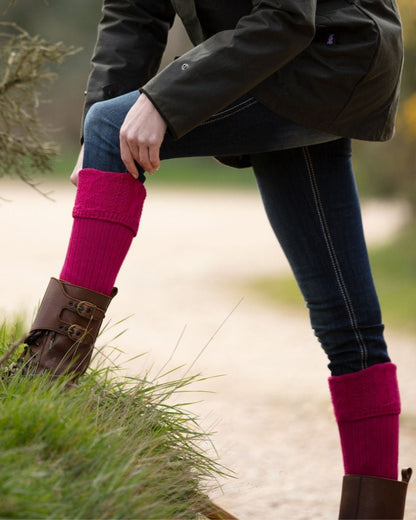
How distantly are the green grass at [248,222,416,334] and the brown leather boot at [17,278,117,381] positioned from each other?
4.82 meters

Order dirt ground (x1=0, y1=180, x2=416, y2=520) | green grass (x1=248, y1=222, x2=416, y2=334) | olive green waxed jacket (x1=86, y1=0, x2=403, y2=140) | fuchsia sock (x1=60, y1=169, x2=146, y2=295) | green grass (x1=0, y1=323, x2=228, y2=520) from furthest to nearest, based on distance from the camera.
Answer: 1. green grass (x1=248, y1=222, x2=416, y2=334)
2. dirt ground (x1=0, y1=180, x2=416, y2=520)
3. fuchsia sock (x1=60, y1=169, x2=146, y2=295)
4. olive green waxed jacket (x1=86, y1=0, x2=403, y2=140)
5. green grass (x1=0, y1=323, x2=228, y2=520)

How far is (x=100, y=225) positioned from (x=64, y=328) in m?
0.24

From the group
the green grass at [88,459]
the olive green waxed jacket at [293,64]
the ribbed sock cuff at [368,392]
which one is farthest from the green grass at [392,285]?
the olive green waxed jacket at [293,64]

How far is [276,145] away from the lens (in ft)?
7.31

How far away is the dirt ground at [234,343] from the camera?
3.32 meters

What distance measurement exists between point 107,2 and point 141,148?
67 cm

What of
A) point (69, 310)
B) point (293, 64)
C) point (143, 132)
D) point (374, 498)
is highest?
point (293, 64)

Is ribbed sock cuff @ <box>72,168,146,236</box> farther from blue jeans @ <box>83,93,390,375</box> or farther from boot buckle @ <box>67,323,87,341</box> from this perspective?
blue jeans @ <box>83,93,390,375</box>

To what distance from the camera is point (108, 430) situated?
7.15 ft

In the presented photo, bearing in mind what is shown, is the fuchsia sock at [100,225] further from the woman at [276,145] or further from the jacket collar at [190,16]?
the jacket collar at [190,16]

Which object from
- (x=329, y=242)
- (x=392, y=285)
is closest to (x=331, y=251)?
(x=329, y=242)

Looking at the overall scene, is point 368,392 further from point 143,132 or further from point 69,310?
point 143,132

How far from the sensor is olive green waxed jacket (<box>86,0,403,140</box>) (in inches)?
→ 79.1

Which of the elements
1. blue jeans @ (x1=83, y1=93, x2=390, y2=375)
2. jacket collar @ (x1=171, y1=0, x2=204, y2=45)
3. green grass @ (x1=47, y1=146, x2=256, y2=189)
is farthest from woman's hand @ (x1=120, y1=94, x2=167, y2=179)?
green grass @ (x1=47, y1=146, x2=256, y2=189)
